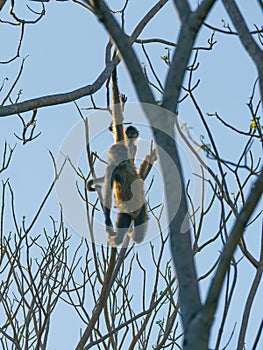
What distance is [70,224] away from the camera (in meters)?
5.05

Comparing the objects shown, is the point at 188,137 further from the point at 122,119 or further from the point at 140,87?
the point at 122,119

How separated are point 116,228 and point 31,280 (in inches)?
128

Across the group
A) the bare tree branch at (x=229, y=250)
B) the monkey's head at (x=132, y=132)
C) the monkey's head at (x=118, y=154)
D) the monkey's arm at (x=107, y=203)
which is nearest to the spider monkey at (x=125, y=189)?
the monkey's head at (x=118, y=154)

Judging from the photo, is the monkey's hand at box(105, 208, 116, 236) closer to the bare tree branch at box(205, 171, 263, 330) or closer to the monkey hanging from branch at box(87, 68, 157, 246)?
the monkey hanging from branch at box(87, 68, 157, 246)

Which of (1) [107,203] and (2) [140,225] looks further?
(2) [140,225]

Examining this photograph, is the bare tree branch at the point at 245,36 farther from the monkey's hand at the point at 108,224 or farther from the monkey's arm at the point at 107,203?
the monkey's hand at the point at 108,224

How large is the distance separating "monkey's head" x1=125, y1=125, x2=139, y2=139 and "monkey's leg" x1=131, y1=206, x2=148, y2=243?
79 centimetres

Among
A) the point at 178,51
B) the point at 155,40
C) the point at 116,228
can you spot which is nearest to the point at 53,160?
the point at 155,40

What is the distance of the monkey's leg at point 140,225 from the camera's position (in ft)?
23.3

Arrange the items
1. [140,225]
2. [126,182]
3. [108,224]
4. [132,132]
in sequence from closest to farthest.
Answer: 1. [108,224]
2. [140,225]
3. [132,132]
4. [126,182]

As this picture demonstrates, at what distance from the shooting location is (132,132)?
805 centimetres

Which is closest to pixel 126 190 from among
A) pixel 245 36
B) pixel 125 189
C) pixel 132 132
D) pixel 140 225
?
pixel 125 189

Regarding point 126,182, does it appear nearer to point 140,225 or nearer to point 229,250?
point 140,225

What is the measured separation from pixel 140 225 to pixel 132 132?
100 centimetres
